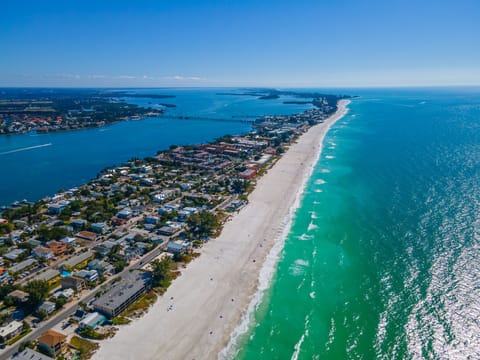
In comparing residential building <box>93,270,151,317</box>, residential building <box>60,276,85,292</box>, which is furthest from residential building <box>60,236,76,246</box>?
residential building <box>93,270,151,317</box>

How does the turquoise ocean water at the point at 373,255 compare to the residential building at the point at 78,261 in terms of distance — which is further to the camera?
the residential building at the point at 78,261

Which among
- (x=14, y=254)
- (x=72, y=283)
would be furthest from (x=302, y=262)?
(x=14, y=254)

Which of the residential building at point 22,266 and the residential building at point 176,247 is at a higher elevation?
the residential building at point 176,247

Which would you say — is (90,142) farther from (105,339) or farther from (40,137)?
(105,339)

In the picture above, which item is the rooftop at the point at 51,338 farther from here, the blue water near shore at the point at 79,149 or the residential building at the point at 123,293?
the blue water near shore at the point at 79,149

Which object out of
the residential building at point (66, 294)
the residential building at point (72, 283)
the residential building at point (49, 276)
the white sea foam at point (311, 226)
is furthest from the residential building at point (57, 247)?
the white sea foam at point (311, 226)

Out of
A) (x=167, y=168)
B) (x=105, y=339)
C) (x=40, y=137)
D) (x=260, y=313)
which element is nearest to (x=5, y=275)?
(x=105, y=339)

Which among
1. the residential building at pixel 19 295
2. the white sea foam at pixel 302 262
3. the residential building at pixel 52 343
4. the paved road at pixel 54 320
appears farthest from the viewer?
the white sea foam at pixel 302 262

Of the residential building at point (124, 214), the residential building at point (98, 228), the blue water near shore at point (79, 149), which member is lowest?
the residential building at point (98, 228)
